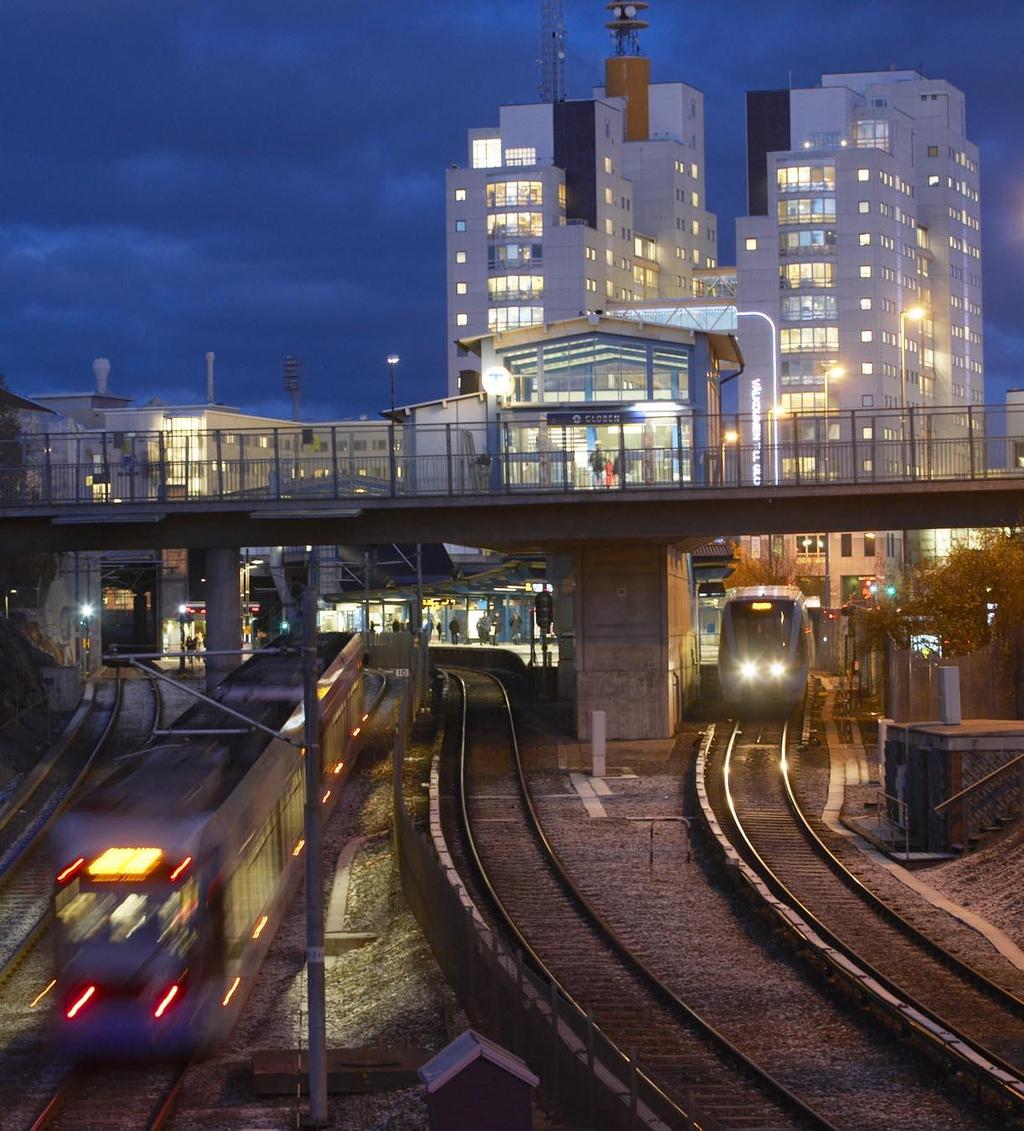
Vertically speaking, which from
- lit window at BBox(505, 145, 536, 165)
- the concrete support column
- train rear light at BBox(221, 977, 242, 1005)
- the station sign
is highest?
lit window at BBox(505, 145, 536, 165)

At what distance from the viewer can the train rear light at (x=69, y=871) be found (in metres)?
17.5

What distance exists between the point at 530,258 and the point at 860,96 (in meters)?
34.0

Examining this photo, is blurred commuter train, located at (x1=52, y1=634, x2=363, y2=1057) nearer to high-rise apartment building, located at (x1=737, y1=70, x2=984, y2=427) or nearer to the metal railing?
the metal railing

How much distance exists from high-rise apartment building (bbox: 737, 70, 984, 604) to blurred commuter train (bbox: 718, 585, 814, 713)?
220ft

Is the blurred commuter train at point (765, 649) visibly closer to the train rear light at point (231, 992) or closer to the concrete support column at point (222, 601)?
→ the concrete support column at point (222, 601)

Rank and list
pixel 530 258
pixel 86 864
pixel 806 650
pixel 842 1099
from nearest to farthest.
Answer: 1. pixel 842 1099
2. pixel 86 864
3. pixel 806 650
4. pixel 530 258

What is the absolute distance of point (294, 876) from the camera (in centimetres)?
2661

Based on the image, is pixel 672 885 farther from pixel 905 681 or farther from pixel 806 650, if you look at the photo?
pixel 806 650

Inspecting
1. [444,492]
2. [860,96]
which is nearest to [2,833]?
[444,492]

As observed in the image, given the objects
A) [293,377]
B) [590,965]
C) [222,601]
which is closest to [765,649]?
[222,601]

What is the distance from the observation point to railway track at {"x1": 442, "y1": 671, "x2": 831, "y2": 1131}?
577 inches

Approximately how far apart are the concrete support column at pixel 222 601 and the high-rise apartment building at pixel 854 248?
92.1 meters

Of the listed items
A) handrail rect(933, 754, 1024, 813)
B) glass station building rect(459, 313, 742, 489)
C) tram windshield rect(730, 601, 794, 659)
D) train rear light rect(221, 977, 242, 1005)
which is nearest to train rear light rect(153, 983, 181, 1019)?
train rear light rect(221, 977, 242, 1005)

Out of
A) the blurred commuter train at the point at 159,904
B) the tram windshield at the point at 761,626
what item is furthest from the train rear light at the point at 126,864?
the tram windshield at the point at 761,626
